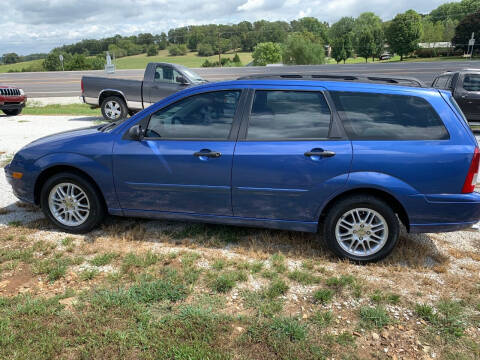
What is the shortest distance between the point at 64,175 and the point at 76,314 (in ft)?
5.94

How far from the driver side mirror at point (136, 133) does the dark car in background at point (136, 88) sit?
8.17m

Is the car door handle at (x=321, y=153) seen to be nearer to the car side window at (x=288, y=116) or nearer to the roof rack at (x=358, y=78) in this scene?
the car side window at (x=288, y=116)

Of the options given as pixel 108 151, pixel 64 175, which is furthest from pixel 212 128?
pixel 64 175

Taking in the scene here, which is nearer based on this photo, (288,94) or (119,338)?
(119,338)

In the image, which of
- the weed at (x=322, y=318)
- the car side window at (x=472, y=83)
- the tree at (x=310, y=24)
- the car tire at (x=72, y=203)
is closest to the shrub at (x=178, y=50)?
the tree at (x=310, y=24)

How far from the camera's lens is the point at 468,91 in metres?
10.9

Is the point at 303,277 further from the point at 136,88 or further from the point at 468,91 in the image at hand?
the point at 136,88

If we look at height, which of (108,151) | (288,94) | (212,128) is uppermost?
(288,94)

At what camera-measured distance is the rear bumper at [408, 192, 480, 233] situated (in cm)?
343

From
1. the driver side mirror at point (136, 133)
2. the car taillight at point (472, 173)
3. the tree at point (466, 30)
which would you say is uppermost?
the tree at point (466, 30)

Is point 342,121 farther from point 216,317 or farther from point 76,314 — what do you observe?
point 76,314

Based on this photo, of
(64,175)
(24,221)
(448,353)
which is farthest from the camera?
(24,221)

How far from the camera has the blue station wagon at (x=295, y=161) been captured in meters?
3.44

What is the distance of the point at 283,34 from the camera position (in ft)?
338
